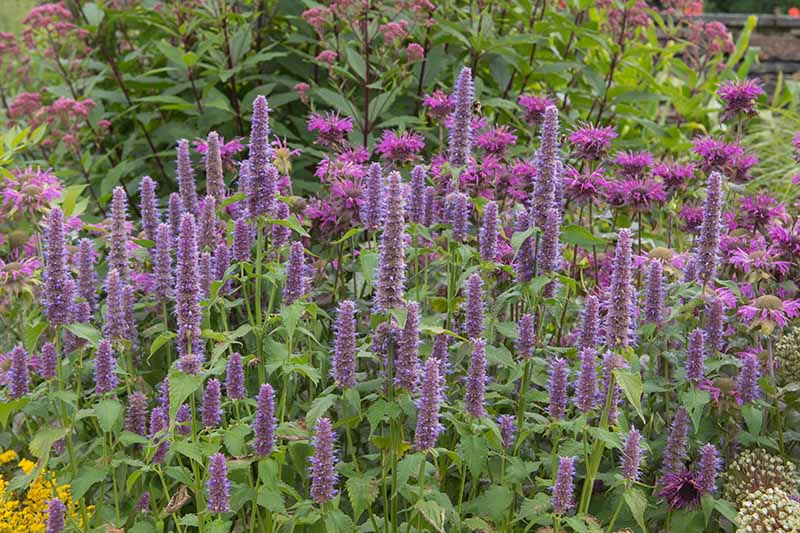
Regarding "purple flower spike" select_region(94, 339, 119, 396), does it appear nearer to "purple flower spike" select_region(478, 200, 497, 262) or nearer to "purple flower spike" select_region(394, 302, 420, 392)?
"purple flower spike" select_region(394, 302, 420, 392)

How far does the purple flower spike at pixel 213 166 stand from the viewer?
3111 mm

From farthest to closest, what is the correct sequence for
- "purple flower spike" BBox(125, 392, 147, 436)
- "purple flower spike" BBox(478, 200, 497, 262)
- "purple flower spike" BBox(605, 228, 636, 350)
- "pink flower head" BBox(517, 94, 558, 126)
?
"pink flower head" BBox(517, 94, 558, 126) < "purple flower spike" BBox(125, 392, 147, 436) < "purple flower spike" BBox(478, 200, 497, 262) < "purple flower spike" BBox(605, 228, 636, 350)

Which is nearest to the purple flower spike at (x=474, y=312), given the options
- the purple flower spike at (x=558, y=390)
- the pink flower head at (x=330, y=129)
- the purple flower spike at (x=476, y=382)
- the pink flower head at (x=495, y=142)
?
the purple flower spike at (x=476, y=382)

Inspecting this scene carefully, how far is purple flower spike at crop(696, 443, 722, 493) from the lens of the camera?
9.57ft

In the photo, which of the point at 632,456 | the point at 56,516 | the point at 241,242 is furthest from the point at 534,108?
the point at 56,516

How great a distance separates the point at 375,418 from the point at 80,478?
94cm

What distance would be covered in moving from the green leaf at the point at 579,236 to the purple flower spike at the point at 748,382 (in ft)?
1.88

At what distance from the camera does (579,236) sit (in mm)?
3033

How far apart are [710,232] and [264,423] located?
142cm

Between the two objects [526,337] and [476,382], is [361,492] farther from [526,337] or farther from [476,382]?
[526,337]

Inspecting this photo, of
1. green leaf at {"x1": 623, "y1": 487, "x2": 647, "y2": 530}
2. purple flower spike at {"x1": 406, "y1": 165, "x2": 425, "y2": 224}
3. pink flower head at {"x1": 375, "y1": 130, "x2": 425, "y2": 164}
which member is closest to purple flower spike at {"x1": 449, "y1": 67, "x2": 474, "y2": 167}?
purple flower spike at {"x1": 406, "y1": 165, "x2": 425, "y2": 224}

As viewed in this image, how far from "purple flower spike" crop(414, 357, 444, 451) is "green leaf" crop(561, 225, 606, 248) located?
0.74 meters

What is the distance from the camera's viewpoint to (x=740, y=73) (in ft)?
24.0

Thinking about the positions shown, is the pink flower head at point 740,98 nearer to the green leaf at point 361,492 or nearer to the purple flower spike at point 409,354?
the purple flower spike at point 409,354
